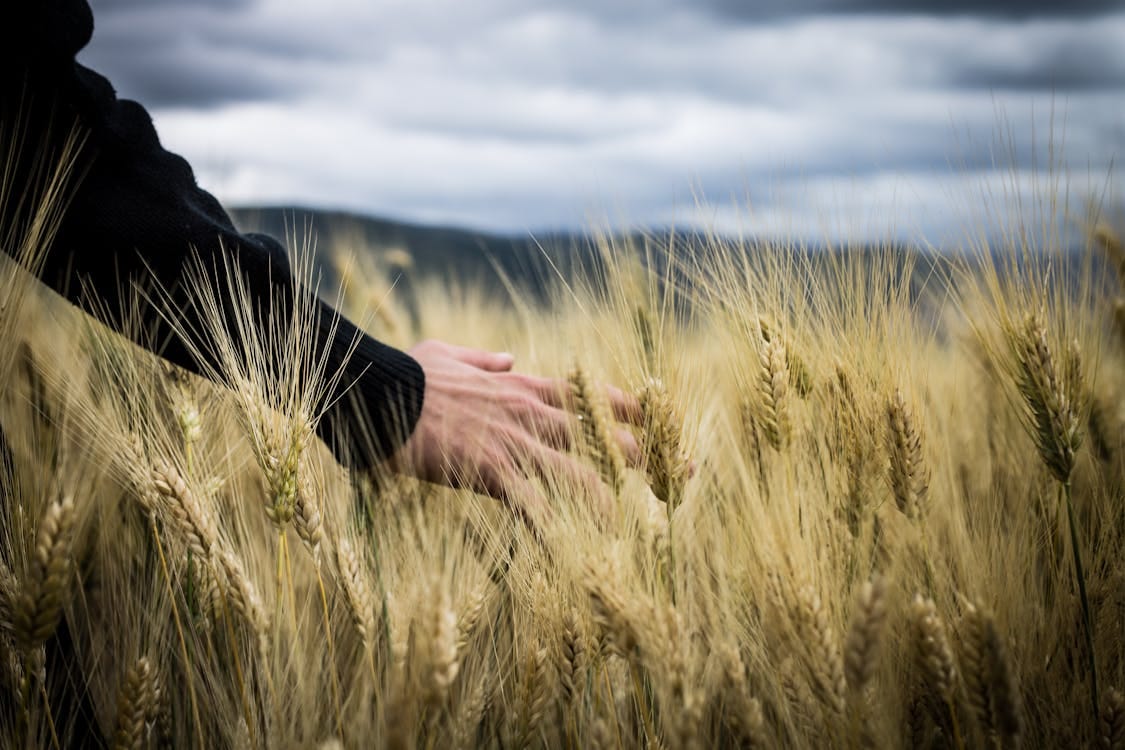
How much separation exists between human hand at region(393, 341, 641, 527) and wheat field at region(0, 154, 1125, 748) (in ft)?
0.15

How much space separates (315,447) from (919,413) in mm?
964

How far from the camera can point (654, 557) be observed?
116 centimetres

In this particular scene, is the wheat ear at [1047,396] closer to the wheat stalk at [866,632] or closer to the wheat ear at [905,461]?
the wheat ear at [905,461]

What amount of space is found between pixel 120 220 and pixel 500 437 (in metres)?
0.75

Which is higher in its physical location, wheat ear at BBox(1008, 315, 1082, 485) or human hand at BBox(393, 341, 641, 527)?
wheat ear at BBox(1008, 315, 1082, 485)

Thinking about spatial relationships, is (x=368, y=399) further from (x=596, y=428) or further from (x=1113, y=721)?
(x=1113, y=721)

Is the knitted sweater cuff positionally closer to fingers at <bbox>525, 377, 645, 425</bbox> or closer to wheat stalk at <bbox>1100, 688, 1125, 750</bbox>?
fingers at <bbox>525, 377, 645, 425</bbox>

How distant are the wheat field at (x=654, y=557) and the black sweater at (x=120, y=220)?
9 cm

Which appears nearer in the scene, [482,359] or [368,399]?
[368,399]

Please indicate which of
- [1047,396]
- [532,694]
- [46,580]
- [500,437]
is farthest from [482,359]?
[1047,396]

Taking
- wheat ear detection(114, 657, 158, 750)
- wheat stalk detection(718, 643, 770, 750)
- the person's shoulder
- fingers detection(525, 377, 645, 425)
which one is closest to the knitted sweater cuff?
fingers detection(525, 377, 645, 425)

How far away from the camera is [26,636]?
2.80 feet

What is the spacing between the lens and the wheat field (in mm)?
864

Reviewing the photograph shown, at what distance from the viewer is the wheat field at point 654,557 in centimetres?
86
